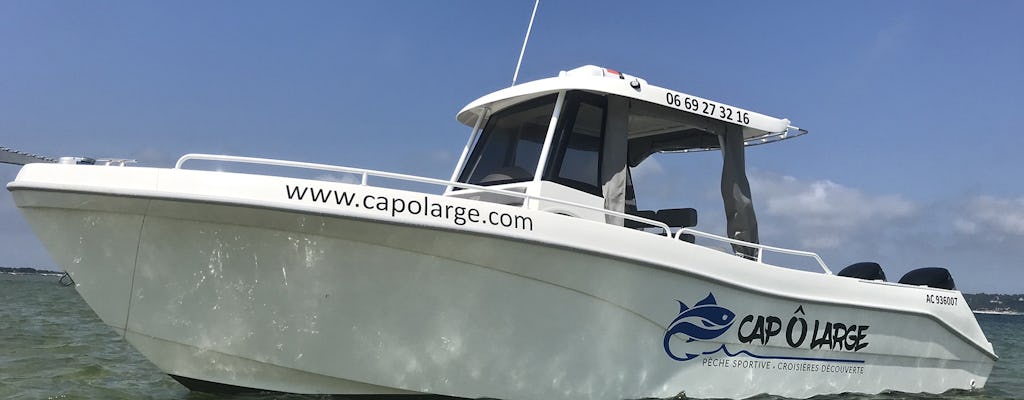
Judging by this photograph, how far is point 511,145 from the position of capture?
6574 millimetres

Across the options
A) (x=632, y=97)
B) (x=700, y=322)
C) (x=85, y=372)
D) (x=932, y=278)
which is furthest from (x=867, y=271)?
(x=85, y=372)

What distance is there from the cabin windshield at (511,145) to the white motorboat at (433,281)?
0.23 feet

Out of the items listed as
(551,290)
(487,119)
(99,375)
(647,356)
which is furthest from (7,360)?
(647,356)

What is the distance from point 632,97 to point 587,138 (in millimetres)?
482

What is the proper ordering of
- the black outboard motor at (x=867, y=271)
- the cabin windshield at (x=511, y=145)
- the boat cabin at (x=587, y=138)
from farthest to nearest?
the black outboard motor at (x=867, y=271)
the cabin windshield at (x=511, y=145)
the boat cabin at (x=587, y=138)

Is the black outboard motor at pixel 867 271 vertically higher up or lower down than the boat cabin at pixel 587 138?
lower down

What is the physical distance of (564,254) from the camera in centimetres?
497

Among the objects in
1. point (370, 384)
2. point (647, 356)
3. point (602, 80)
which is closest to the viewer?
point (370, 384)

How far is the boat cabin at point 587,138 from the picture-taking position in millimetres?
6004

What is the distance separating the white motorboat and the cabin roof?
0.09 feet

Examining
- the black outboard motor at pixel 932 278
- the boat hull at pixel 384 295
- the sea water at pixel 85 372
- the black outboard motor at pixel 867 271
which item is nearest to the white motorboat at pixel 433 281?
the boat hull at pixel 384 295

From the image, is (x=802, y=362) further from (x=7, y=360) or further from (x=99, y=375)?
(x=7, y=360)

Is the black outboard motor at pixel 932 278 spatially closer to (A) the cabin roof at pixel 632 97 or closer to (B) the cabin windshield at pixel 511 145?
(A) the cabin roof at pixel 632 97

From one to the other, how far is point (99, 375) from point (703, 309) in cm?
496
